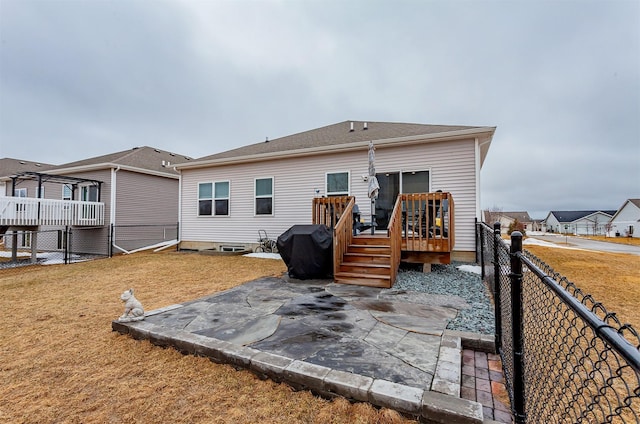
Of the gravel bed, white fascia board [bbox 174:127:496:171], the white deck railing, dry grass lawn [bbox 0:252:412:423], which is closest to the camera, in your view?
dry grass lawn [bbox 0:252:412:423]

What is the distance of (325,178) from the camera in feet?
29.8

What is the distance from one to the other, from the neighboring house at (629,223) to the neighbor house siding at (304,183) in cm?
4475

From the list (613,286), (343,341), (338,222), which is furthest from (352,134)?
(343,341)

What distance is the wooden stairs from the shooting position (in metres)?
5.19

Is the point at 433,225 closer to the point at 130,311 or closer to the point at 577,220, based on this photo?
the point at 130,311

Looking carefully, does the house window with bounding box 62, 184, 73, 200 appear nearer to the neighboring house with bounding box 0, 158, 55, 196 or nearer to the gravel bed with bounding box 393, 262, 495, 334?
the neighboring house with bounding box 0, 158, 55, 196

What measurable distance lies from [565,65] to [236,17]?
12.3 meters

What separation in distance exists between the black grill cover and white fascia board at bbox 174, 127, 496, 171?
12.4 ft

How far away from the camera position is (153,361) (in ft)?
8.77

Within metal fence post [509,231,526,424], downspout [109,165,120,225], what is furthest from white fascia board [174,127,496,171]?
metal fence post [509,231,526,424]

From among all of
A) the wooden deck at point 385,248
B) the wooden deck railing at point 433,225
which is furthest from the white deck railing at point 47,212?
the wooden deck railing at point 433,225

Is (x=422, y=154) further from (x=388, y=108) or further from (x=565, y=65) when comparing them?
(x=388, y=108)

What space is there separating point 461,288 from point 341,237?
2435 millimetres

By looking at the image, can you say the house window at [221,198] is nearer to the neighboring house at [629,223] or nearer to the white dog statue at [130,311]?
the white dog statue at [130,311]
